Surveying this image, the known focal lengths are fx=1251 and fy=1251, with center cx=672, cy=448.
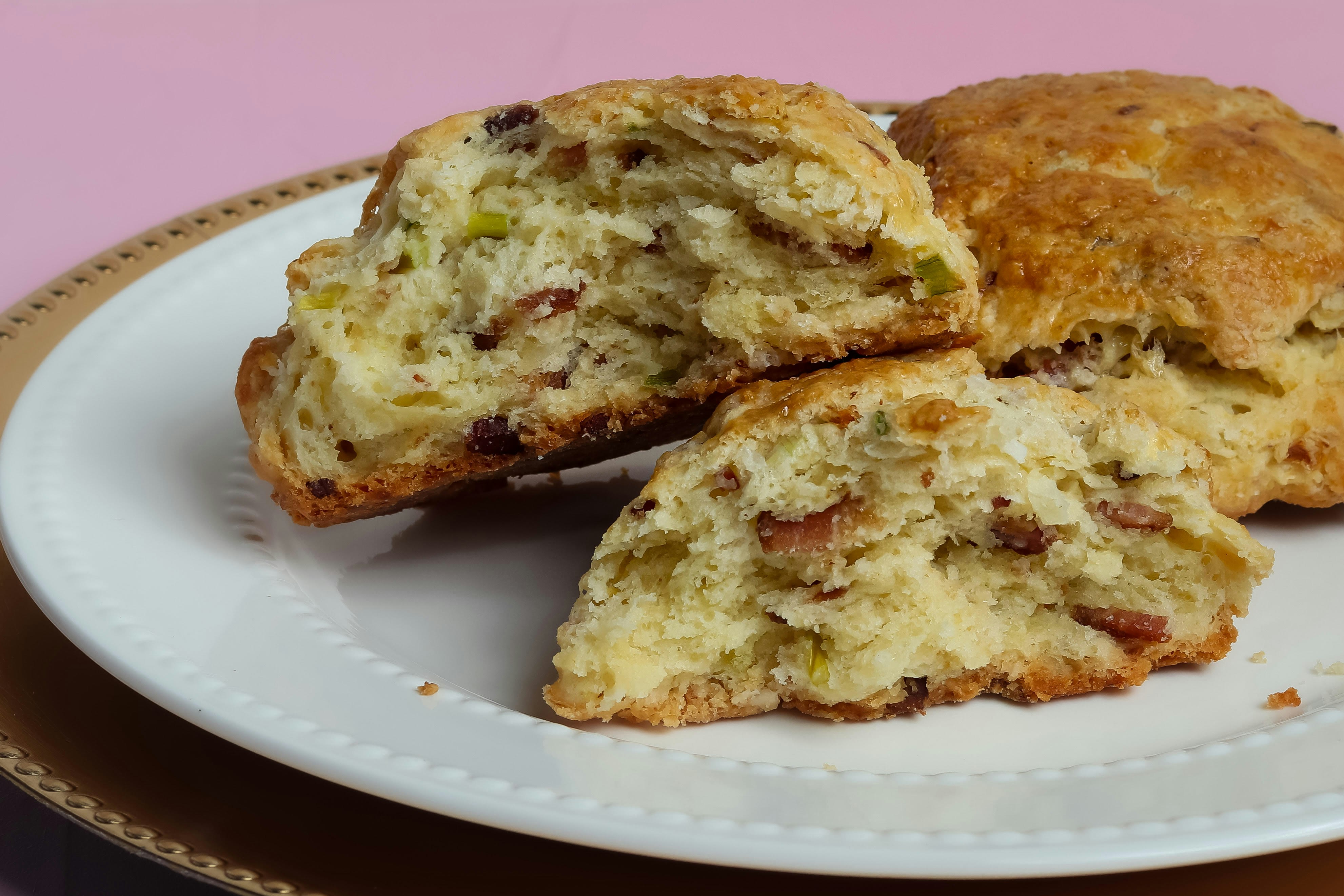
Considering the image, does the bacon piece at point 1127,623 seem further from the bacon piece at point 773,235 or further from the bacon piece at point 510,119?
the bacon piece at point 510,119

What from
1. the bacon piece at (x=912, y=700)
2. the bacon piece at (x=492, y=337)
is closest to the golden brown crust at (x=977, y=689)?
the bacon piece at (x=912, y=700)

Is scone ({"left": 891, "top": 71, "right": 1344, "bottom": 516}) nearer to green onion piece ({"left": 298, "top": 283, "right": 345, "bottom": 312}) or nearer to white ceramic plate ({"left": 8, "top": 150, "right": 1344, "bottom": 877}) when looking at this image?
white ceramic plate ({"left": 8, "top": 150, "right": 1344, "bottom": 877})

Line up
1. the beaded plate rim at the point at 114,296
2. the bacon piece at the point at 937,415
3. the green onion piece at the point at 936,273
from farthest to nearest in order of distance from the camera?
1. the green onion piece at the point at 936,273
2. the bacon piece at the point at 937,415
3. the beaded plate rim at the point at 114,296

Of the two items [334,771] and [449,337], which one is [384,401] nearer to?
[449,337]

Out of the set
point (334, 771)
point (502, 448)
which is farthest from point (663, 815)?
point (502, 448)

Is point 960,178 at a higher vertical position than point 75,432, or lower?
higher

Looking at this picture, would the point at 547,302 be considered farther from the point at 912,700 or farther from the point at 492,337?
the point at 912,700
